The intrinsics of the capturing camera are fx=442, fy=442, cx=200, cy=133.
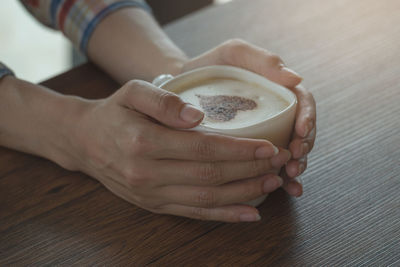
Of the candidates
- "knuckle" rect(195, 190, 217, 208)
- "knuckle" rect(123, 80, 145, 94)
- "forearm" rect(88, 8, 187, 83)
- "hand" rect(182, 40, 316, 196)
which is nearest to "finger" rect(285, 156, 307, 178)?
"hand" rect(182, 40, 316, 196)

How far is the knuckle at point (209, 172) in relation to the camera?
54cm

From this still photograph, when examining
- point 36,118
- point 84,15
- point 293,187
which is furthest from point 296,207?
point 84,15

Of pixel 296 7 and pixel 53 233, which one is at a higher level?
pixel 296 7

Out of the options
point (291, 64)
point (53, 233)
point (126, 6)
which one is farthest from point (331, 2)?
point (53, 233)

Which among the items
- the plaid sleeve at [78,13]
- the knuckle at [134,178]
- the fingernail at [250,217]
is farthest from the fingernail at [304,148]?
the plaid sleeve at [78,13]

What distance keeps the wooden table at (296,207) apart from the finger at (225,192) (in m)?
0.03

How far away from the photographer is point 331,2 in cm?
99

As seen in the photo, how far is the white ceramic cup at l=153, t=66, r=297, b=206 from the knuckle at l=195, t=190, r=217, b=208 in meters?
0.05

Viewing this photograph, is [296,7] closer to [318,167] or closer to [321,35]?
[321,35]

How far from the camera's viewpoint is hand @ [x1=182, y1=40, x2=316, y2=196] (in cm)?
56

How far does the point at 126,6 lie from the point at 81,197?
46 cm

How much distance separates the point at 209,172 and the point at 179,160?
0.14 ft

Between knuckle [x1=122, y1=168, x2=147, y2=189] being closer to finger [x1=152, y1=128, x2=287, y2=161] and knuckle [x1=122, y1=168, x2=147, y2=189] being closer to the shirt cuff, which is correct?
finger [x1=152, y1=128, x2=287, y2=161]

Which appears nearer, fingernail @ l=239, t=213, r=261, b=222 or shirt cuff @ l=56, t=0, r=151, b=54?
fingernail @ l=239, t=213, r=261, b=222
